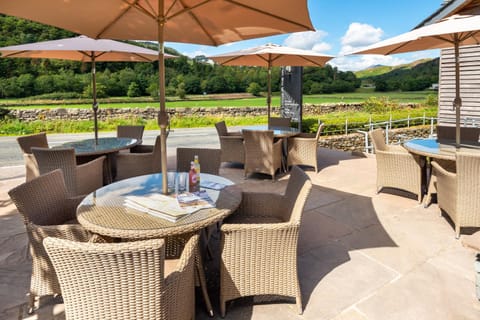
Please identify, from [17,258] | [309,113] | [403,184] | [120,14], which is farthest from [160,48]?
[309,113]

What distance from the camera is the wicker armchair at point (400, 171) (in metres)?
3.91

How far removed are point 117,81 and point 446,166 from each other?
3008cm

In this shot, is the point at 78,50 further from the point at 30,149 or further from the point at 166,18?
the point at 166,18

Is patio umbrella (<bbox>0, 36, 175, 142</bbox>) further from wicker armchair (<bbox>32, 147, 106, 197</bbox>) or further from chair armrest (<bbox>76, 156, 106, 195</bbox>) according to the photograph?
wicker armchair (<bbox>32, 147, 106, 197</bbox>)

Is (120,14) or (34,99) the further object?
(34,99)

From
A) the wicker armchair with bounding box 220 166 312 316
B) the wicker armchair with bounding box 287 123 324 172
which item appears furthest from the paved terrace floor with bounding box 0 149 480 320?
the wicker armchair with bounding box 287 123 324 172

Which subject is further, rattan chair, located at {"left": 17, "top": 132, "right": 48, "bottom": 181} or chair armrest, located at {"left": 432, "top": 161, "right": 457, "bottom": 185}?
rattan chair, located at {"left": 17, "top": 132, "right": 48, "bottom": 181}

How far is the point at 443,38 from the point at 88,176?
14.5 feet

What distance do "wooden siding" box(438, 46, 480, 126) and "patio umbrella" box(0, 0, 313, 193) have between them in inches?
275

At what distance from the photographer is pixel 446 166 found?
3811 mm

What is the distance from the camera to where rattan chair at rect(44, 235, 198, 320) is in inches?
51.0

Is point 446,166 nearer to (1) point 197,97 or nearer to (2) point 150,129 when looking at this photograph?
(2) point 150,129

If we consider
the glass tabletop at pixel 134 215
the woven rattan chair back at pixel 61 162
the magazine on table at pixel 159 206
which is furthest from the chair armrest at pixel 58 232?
the woven rattan chair back at pixel 61 162

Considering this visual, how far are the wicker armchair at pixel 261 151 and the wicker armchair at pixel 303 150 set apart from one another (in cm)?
44
